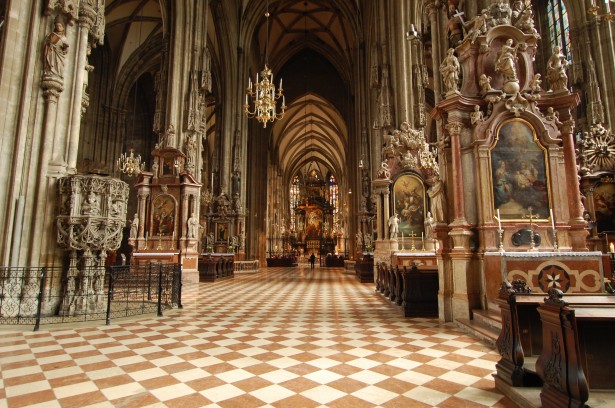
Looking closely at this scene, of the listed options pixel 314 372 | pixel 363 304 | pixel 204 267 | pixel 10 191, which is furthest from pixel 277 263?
pixel 314 372

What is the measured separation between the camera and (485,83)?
6359 millimetres

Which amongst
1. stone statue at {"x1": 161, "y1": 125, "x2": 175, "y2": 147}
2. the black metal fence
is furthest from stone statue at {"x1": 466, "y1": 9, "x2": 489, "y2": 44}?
stone statue at {"x1": 161, "y1": 125, "x2": 175, "y2": 147}

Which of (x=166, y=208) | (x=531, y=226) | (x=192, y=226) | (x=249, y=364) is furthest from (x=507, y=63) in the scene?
(x=166, y=208)

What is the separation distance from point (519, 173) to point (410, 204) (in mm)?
7813

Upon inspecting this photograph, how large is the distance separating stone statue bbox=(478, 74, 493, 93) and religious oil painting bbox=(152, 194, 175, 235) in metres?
13.1

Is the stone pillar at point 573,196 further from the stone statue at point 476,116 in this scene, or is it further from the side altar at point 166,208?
the side altar at point 166,208

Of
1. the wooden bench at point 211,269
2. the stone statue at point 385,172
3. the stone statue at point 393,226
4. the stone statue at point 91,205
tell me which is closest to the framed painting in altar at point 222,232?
the wooden bench at point 211,269

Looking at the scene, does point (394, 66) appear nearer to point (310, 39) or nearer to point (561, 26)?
point (561, 26)

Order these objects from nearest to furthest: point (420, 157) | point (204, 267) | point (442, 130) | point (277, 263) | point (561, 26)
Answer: point (442, 130) → point (420, 157) → point (561, 26) → point (204, 267) → point (277, 263)

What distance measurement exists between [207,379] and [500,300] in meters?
2.83

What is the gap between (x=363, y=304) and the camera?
849 centimetres

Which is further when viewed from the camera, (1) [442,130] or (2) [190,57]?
(2) [190,57]

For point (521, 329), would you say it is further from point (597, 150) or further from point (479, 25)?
point (597, 150)

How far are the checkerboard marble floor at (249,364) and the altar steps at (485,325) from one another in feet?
0.51
